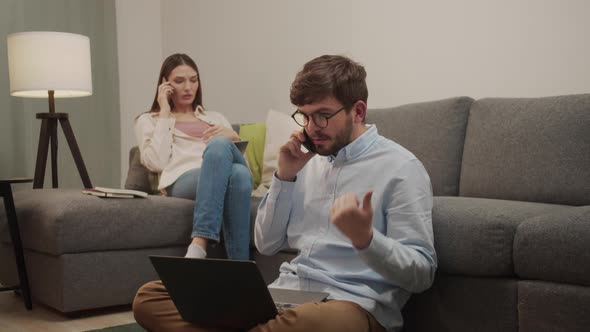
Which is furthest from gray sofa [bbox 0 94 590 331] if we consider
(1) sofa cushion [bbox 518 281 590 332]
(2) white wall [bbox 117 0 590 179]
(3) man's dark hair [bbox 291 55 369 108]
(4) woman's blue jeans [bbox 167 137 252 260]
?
(3) man's dark hair [bbox 291 55 369 108]

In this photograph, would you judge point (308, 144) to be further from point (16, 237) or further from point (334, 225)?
point (16, 237)

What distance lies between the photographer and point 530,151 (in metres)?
2.21

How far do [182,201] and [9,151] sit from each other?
5.99 ft

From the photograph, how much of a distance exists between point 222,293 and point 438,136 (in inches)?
52.8

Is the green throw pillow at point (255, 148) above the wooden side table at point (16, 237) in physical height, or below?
above

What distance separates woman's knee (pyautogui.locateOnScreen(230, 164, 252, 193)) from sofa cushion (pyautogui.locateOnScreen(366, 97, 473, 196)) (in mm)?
596

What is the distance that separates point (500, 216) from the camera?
168 cm

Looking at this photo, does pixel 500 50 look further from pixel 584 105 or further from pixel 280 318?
pixel 280 318

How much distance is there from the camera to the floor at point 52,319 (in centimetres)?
250

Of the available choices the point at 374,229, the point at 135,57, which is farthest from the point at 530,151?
the point at 135,57

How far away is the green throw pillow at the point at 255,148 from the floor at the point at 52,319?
0.92m

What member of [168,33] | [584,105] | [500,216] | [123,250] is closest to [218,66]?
[168,33]

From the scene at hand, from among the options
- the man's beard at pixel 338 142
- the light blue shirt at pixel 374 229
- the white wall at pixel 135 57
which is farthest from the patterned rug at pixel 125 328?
the white wall at pixel 135 57

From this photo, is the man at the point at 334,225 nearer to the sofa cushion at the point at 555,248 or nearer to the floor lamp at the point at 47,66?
the sofa cushion at the point at 555,248
